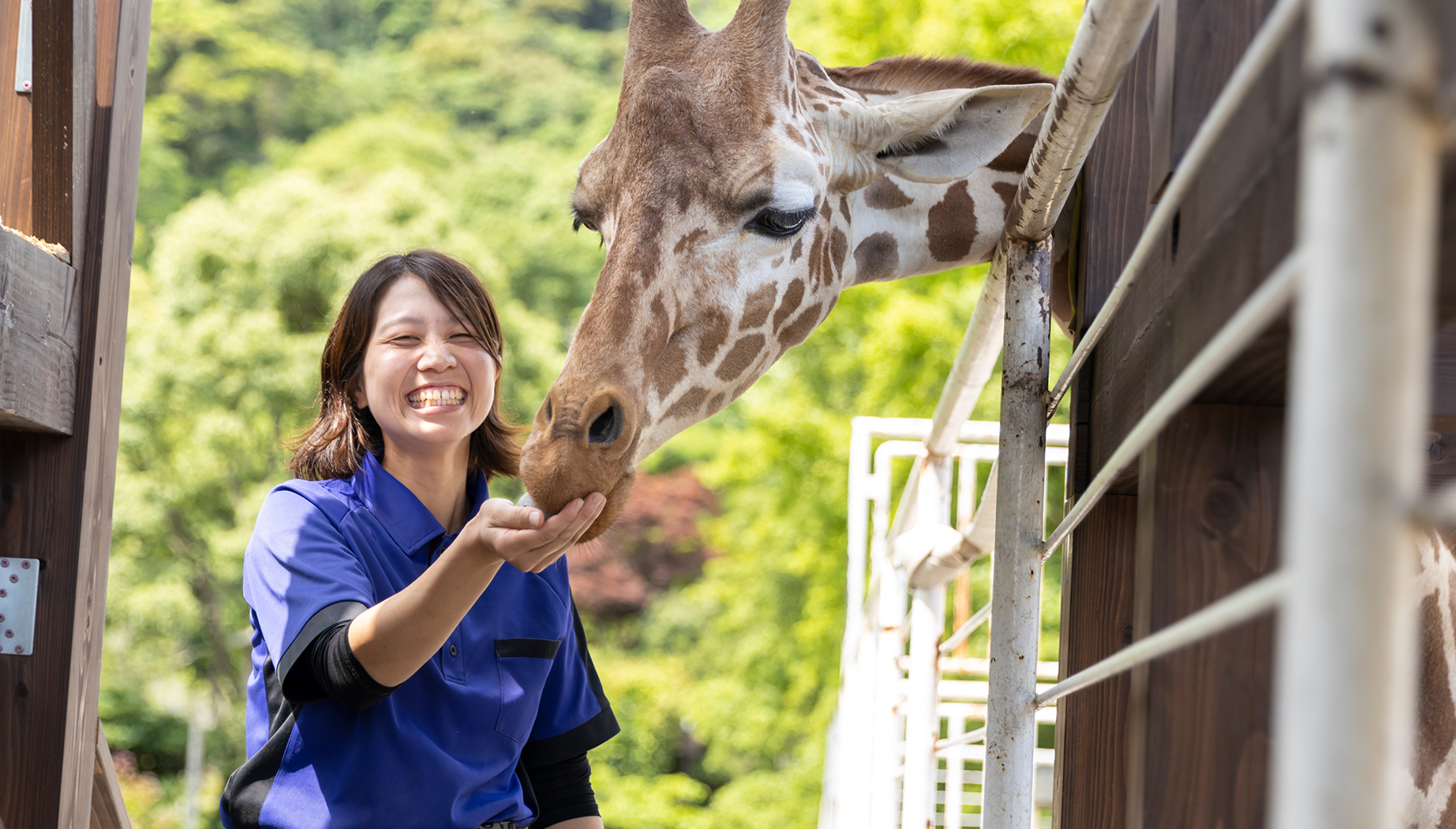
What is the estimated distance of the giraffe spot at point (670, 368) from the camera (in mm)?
1519

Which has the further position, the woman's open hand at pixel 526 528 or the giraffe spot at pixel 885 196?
the giraffe spot at pixel 885 196

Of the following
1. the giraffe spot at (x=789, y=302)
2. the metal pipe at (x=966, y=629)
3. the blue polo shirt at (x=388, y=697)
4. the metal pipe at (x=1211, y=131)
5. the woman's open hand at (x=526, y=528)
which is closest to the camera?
the metal pipe at (x=1211, y=131)

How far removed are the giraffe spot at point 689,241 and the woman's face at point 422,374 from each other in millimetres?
449

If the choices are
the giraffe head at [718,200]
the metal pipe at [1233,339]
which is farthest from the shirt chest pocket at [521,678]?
the metal pipe at [1233,339]

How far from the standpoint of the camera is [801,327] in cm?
177

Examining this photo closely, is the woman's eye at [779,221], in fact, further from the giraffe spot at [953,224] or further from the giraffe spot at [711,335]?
the giraffe spot at [953,224]

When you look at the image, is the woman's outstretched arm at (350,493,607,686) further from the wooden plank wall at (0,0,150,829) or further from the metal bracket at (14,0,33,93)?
the metal bracket at (14,0,33,93)

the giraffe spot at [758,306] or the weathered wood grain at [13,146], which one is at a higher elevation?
the weathered wood grain at [13,146]

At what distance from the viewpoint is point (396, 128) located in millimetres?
20578

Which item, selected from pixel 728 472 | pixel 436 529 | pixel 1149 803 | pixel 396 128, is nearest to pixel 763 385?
pixel 728 472

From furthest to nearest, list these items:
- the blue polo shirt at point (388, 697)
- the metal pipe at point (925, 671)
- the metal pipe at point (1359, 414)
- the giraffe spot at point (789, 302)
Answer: the metal pipe at point (925, 671) → the giraffe spot at point (789, 302) → the blue polo shirt at point (388, 697) → the metal pipe at point (1359, 414)

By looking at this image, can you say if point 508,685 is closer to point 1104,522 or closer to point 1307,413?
point 1104,522

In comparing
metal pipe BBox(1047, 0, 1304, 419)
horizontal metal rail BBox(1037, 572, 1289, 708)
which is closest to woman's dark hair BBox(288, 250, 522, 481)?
metal pipe BBox(1047, 0, 1304, 419)

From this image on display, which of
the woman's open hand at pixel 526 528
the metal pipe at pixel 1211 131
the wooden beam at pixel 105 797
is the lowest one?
the wooden beam at pixel 105 797
